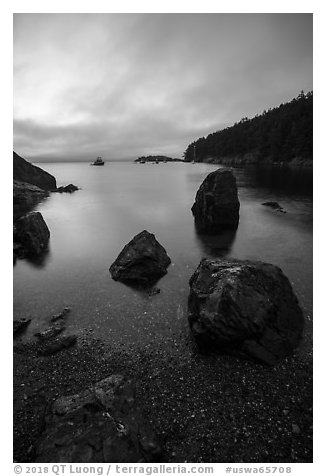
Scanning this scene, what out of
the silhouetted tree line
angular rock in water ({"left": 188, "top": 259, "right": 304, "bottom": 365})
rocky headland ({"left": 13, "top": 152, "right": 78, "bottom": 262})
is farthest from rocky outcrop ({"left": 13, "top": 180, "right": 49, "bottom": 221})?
the silhouetted tree line

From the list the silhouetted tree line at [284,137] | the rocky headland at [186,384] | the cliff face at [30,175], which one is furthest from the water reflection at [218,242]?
the silhouetted tree line at [284,137]

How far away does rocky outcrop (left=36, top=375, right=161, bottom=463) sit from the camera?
19.9 ft

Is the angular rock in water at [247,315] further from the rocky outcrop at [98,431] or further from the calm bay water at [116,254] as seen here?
the rocky outcrop at [98,431]

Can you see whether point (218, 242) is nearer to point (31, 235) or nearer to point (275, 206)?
point (31, 235)

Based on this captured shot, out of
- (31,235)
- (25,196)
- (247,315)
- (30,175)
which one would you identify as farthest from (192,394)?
(30,175)

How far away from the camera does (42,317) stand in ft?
43.2

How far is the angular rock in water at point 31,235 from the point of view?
73.4 feet

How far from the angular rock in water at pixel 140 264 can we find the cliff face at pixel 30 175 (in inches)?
1971

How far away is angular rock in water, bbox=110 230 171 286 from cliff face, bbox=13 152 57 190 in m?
50.1

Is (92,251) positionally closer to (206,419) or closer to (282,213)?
(206,419)
